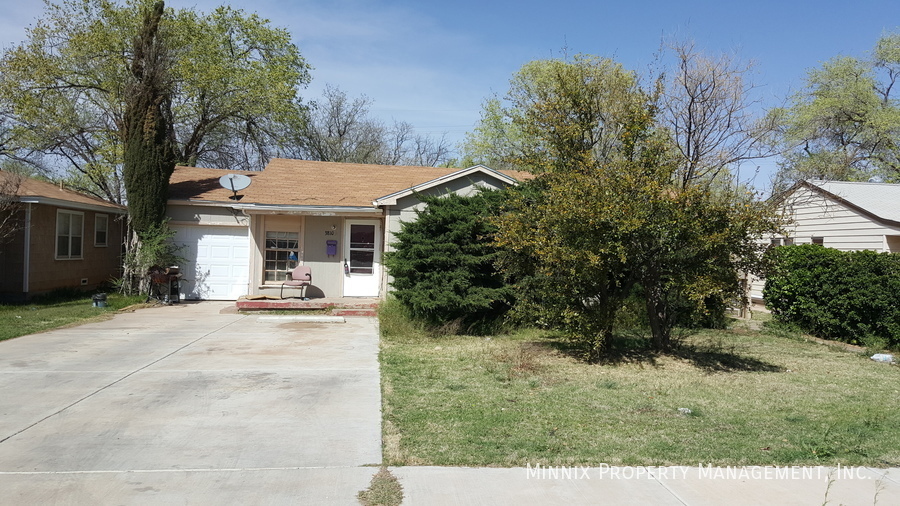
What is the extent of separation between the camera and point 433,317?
12.1 m

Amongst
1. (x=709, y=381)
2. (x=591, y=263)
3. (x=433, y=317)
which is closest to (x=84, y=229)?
(x=433, y=317)

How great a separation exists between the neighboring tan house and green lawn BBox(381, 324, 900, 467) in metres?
5.41

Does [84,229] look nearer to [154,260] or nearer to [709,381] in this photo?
[154,260]

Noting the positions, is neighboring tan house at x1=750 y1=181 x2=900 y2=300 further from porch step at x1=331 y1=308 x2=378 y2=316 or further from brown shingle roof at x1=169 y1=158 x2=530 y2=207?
porch step at x1=331 y1=308 x2=378 y2=316

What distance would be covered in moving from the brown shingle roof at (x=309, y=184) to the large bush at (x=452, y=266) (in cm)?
416

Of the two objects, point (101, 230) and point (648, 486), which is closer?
point (648, 486)

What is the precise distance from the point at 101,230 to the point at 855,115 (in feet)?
103

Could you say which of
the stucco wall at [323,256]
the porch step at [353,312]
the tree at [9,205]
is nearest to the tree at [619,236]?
the porch step at [353,312]

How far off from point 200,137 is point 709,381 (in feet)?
79.1

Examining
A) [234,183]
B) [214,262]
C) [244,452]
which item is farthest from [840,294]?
[214,262]

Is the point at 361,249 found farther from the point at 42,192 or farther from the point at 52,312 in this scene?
the point at 42,192

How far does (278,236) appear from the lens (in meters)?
16.4

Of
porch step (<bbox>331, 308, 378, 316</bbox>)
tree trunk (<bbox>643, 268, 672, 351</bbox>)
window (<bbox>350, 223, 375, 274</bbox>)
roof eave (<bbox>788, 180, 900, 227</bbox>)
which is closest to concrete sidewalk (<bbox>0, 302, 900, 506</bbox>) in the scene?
tree trunk (<bbox>643, 268, 672, 351</bbox>)

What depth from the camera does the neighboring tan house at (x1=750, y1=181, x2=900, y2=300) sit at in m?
14.6
